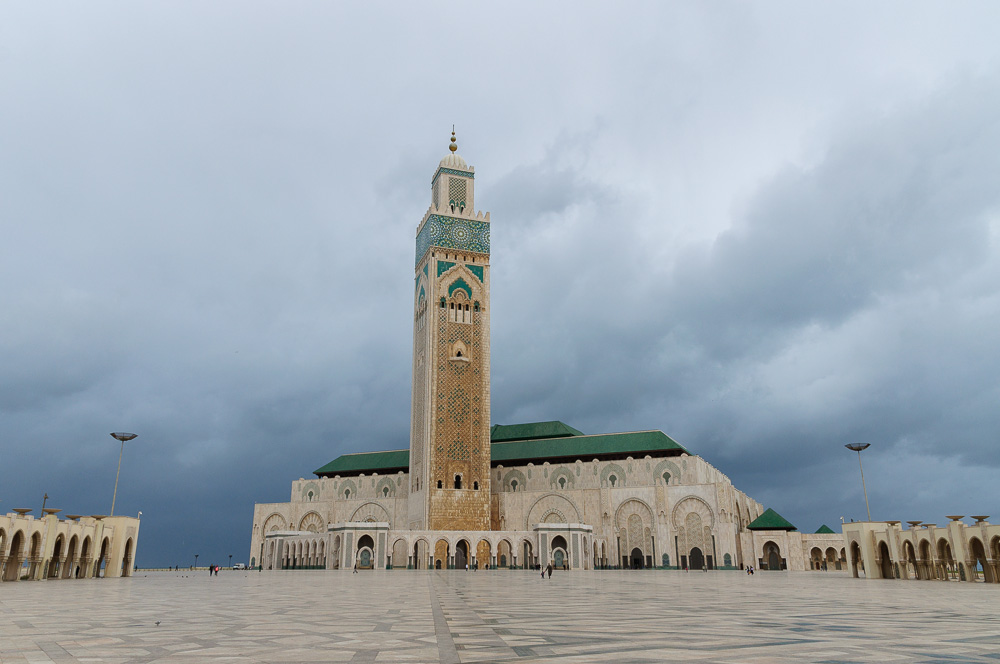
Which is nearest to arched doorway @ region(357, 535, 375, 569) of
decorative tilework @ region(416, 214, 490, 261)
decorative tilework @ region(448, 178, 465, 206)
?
decorative tilework @ region(416, 214, 490, 261)

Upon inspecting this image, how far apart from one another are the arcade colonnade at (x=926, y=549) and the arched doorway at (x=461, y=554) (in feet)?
77.7

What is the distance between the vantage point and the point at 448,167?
174 ft

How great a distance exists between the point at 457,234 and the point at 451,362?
950 centimetres

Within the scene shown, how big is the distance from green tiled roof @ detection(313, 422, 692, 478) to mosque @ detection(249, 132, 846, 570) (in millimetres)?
120

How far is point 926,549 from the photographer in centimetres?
2530

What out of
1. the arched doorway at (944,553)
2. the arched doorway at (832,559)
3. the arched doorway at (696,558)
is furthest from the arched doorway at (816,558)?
the arched doorway at (944,553)

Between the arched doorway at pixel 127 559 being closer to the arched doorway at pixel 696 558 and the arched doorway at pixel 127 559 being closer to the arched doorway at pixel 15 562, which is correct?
the arched doorway at pixel 15 562

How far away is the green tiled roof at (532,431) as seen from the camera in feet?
183

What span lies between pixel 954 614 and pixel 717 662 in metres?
6.47

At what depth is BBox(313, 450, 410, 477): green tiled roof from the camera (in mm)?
56062

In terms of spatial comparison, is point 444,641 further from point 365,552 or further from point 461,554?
point 461,554

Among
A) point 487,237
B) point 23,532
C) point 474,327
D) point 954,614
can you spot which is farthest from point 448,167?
point 954,614

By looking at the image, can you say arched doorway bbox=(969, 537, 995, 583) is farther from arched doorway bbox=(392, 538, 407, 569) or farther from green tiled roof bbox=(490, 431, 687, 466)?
arched doorway bbox=(392, 538, 407, 569)

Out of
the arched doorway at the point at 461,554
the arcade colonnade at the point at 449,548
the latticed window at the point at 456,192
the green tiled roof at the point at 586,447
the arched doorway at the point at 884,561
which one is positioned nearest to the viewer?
the arched doorway at the point at 884,561
